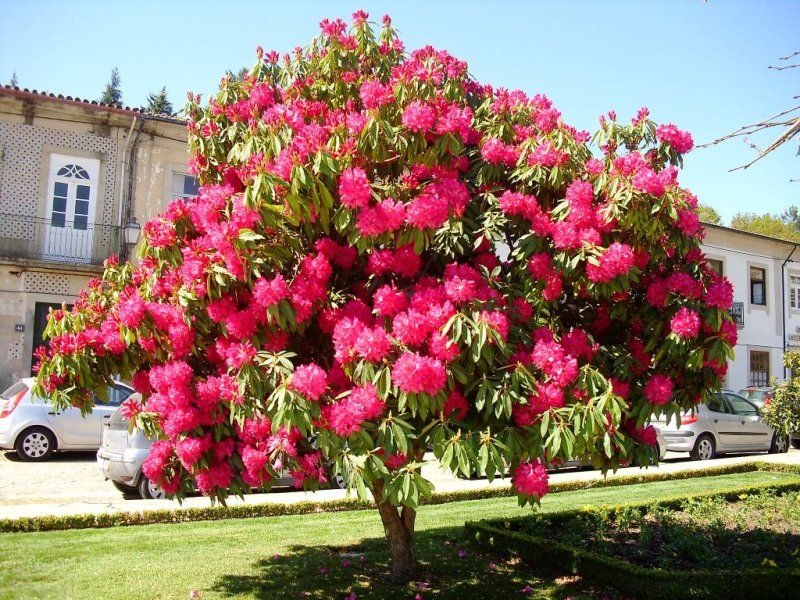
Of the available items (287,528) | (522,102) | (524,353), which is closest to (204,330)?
(524,353)

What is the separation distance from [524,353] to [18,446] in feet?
35.3

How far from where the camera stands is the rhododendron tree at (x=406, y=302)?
354cm

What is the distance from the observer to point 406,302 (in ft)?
12.6

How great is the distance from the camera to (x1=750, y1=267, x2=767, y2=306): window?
1115 inches

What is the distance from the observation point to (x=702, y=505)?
870cm

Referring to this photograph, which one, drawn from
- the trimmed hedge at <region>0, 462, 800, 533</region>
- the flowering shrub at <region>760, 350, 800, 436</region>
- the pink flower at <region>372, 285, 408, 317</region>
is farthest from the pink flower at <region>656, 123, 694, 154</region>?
the flowering shrub at <region>760, 350, 800, 436</region>

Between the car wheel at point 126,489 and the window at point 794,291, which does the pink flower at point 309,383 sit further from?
the window at point 794,291

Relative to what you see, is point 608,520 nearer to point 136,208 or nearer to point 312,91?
point 312,91

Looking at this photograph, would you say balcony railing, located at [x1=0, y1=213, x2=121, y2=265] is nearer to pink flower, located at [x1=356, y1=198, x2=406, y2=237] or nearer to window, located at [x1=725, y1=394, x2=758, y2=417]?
window, located at [x1=725, y1=394, x2=758, y2=417]

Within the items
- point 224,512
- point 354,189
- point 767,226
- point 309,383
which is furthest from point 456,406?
point 767,226

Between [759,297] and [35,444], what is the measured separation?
26.8m

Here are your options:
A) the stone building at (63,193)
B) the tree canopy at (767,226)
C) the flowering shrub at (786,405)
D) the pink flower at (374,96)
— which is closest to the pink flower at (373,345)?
the pink flower at (374,96)

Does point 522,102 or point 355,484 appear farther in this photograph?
point 522,102

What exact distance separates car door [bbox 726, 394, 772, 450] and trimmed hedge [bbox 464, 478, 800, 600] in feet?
34.5
